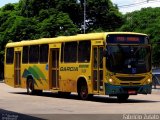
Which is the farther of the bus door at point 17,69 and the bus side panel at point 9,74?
the bus side panel at point 9,74

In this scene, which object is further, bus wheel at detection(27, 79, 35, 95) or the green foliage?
the green foliage

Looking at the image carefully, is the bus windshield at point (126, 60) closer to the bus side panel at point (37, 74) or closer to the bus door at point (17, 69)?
the bus side panel at point (37, 74)

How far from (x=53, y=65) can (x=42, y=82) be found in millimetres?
1647

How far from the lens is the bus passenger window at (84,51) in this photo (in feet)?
76.8

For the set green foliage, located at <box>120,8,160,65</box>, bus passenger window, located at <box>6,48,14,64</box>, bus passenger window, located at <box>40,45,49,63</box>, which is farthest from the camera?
green foliage, located at <box>120,8,160,65</box>

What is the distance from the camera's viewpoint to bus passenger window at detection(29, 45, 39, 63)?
94.6ft

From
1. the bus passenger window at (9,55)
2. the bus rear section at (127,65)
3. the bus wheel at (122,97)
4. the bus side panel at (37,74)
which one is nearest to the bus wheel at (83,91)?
the bus wheel at (122,97)

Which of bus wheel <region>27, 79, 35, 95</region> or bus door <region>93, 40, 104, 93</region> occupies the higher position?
bus door <region>93, 40, 104, 93</region>

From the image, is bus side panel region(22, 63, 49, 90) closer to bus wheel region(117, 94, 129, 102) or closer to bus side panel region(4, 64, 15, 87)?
bus side panel region(4, 64, 15, 87)

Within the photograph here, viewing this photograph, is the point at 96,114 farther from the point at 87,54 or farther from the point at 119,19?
the point at 119,19

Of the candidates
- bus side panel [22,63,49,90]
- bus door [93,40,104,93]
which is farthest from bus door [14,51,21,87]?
bus door [93,40,104,93]

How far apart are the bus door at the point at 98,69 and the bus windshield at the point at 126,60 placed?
63 cm

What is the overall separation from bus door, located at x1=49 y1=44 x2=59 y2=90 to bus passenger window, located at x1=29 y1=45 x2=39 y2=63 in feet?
6.00

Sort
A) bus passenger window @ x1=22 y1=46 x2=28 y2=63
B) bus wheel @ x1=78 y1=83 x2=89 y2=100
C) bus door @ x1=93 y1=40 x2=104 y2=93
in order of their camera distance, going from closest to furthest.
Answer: bus door @ x1=93 y1=40 x2=104 y2=93, bus wheel @ x1=78 y1=83 x2=89 y2=100, bus passenger window @ x1=22 y1=46 x2=28 y2=63
